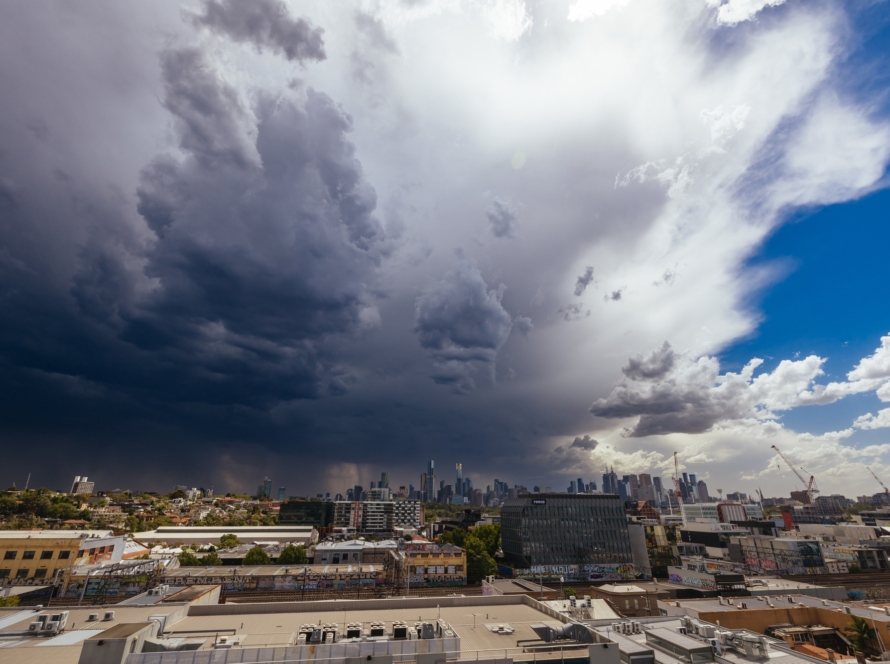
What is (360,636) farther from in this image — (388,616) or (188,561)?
(188,561)

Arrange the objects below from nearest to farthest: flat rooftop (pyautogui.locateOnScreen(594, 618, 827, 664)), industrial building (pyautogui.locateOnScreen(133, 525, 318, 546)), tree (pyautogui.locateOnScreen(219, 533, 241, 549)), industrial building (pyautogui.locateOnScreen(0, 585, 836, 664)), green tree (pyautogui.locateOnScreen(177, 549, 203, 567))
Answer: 1. industrial building (pyautogui.locateOnScreen(0, 585, 836, 664))
2. flat rooftop (pyautogui.locateOnScreen(594, 618, 827, 664))
3. green tree (pyautogui.locateOnScreen(177, 549, 203, 567))
4. tree (pyautogui.locateOnScreen(219, 533, 241, 549))
5. industrial building (pyautogui.locateOnScreen(133, 525, 318, 546))

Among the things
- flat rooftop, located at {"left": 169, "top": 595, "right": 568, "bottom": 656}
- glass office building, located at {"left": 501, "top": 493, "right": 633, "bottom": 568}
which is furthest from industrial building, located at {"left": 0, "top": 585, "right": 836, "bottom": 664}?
glass office building, located at {"left": 501, "top": 493, "right": 633, "bottom": 568}

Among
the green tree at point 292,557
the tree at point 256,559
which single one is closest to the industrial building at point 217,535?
the green tree at point 292,557

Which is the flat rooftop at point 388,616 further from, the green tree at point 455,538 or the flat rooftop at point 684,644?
the green tree at point 455,538

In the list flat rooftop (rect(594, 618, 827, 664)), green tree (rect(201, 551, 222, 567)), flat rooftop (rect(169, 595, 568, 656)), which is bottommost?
green tree (rect(201, 551, 222, 567))

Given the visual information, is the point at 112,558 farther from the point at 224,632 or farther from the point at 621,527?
the point at 621,527

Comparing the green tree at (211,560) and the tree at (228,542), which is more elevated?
A: the tree at (228,542)

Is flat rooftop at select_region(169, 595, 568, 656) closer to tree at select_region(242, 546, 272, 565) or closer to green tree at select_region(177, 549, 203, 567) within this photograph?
tree at select_region(242, 546, 272, 565)
